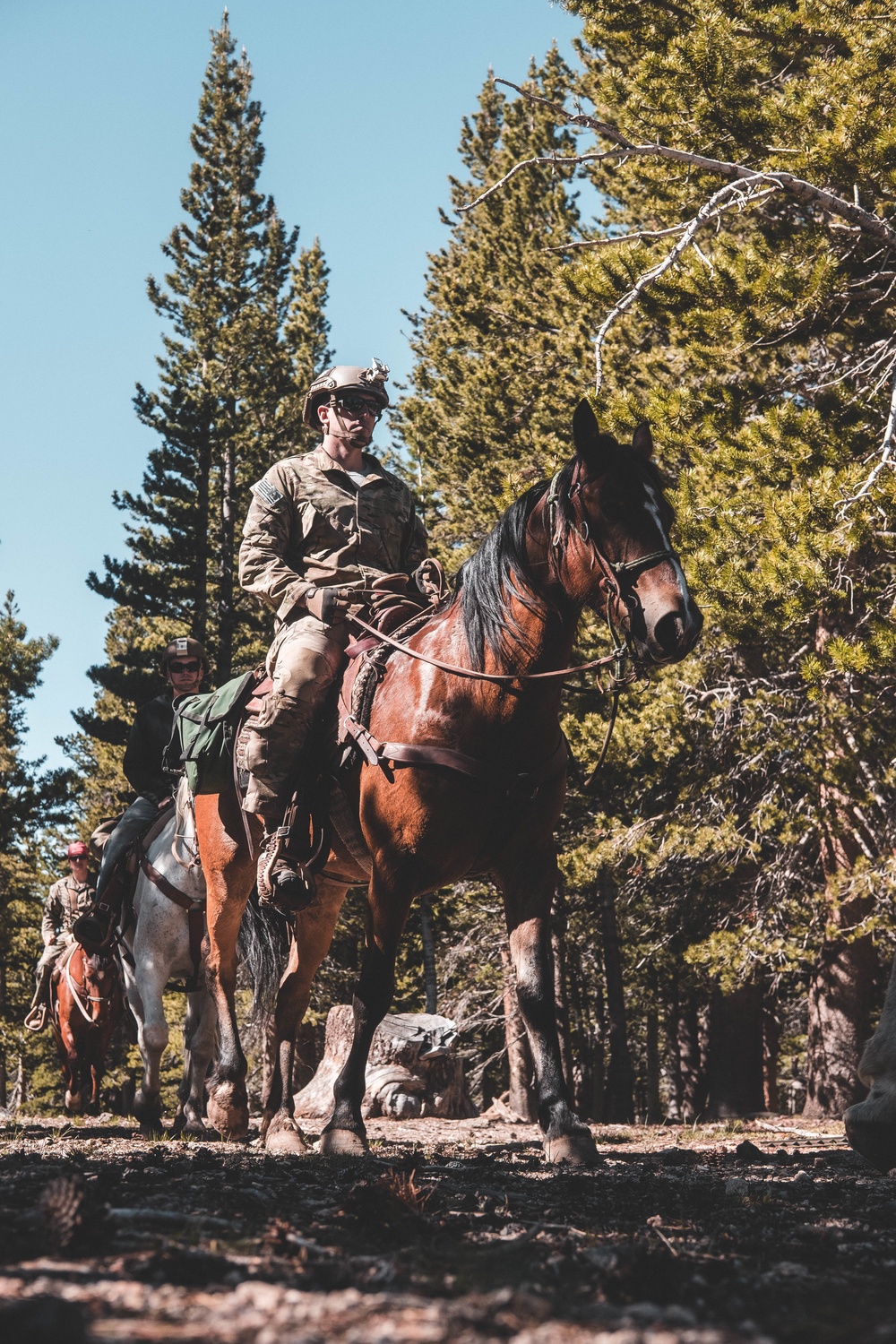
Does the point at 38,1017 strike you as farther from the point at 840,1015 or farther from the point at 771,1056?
the point at 771,1056

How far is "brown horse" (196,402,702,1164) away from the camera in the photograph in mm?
5188

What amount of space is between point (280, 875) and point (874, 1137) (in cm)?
305

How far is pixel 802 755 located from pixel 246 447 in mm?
22191

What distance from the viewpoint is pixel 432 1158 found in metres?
6.28

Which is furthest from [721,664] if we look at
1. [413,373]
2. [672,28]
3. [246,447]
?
[246,447]

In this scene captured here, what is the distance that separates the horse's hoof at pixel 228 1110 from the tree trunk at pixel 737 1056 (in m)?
10.8

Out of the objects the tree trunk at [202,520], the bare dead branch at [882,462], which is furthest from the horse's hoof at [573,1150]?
the tree trunk at [202,520]

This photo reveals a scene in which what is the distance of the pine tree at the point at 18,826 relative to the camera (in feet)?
101

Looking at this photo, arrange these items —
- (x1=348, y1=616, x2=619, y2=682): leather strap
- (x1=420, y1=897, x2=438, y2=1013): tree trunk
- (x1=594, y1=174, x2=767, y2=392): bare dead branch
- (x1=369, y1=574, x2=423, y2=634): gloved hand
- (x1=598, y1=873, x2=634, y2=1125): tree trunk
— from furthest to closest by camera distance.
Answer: (x1=420, y1=897, x2=438, y2=1013): tree trunk, (x1=598, y1=873, x2=634, y2=1125): tree trunk, (x1=594, y1=174, x2=767, y2=392): bare dead branch, (x1=369, y1=574, x2=423, y2=634): gloved hand, (x1=348, y1=616, x2=619, y2=682): leather strap

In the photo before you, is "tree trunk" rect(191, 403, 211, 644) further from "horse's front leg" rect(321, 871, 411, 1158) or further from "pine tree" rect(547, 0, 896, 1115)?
"horse's front leg" rect(321, 871, 411, 1158)

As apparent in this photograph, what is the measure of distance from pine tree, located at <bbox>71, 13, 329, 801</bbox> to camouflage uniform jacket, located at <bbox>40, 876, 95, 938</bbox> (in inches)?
575

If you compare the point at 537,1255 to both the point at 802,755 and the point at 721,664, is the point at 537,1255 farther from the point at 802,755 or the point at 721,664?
the point at 721,664

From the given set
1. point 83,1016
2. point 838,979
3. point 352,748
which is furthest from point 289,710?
point 838,979

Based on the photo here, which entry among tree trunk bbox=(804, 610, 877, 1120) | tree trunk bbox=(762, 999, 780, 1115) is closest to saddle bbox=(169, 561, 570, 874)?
tree trunk bbox=(804, 610, 877, 1120)
